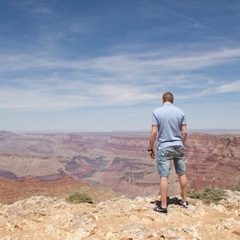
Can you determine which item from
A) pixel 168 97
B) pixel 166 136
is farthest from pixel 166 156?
pixel 168 97

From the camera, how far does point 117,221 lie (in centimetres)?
616

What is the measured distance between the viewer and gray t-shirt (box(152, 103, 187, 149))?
246 inches

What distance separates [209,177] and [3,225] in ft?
331

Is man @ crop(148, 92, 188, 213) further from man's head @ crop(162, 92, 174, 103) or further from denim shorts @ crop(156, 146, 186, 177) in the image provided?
man's head @ crop(162, 92, 174, 103)

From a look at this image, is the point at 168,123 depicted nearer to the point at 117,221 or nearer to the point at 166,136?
the point at 166,136

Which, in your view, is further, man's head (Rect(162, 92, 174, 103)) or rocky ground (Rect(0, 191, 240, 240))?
man's head (Rect(162, 92, 174, 103))

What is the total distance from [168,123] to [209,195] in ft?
10.7

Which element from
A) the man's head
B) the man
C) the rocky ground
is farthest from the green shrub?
the man's head

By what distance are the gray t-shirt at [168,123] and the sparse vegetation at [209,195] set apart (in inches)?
103

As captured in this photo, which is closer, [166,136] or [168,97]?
[166,136]

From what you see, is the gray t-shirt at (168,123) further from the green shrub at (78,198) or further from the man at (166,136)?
the green shrub at (78,198)

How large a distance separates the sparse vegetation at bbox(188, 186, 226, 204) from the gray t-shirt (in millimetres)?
2626

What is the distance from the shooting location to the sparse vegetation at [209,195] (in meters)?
8.02

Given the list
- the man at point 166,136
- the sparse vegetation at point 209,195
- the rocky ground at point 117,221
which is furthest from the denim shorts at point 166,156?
the sparse vegetation at point 209,195
